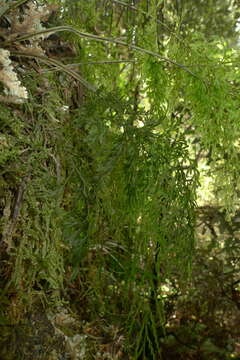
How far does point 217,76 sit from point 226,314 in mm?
2390

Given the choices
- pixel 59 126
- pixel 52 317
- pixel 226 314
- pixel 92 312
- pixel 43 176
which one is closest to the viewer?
pixel 43 176

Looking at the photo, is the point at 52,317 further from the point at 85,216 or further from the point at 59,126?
the point at 59,126

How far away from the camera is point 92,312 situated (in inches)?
65.9

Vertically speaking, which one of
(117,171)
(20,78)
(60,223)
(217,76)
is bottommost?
(60,223)

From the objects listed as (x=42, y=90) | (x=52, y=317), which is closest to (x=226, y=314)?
(x=52, y=317)

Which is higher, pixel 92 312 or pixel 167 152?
pixel 167 152

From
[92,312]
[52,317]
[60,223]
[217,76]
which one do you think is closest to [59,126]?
[60,223]

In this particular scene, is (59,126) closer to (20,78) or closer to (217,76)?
Answer: (20,78)

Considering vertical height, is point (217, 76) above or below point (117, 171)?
above

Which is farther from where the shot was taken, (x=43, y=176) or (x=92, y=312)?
(x=92, y=312)

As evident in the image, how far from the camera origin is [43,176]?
3.11ft

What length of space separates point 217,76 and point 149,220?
1.50 ft

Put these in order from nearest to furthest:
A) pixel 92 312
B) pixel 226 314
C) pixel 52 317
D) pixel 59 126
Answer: pixel 59 126 → pixel 52 317 → pixel 92 312 → pixel 226 314

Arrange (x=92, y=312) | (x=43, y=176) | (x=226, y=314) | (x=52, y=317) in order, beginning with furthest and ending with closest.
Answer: (x=226, y=314), (x=92, y=312), (x=52, y=317), (x=43, y=176)
